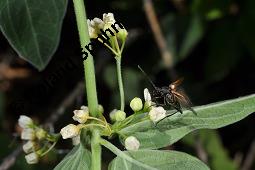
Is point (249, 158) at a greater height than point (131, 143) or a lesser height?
greater

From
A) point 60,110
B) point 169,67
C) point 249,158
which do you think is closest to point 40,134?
point 60,110

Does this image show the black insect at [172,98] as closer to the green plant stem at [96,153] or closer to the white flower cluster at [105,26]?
the white flower cluster at [105,26]

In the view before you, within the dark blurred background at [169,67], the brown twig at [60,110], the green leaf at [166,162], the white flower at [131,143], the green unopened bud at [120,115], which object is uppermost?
the dark blurred background at [169,67]

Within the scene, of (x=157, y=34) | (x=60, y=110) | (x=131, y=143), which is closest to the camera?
(x=131, y=143)

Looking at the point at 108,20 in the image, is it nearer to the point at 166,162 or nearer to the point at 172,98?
the point at 172,98

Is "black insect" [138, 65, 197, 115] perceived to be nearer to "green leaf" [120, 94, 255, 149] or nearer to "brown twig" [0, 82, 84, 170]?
"green leaf" [120, 94, 255, 149]

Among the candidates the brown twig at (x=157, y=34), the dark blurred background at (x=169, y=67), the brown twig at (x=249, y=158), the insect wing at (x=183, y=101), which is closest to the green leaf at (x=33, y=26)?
the insect wing at (x=183, y=101)

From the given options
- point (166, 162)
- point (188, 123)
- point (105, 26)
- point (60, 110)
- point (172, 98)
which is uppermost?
point (60, 110)
